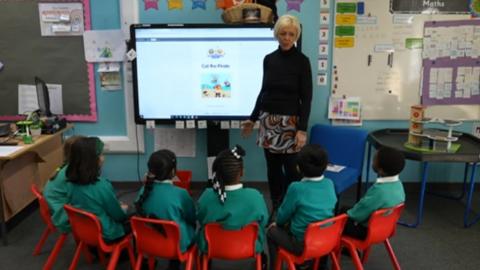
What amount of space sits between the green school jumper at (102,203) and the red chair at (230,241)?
1.81ft

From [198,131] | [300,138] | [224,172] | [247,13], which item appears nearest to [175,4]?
[247,13]

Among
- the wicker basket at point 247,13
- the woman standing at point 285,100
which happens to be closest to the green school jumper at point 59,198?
the woman standing at point 285,100

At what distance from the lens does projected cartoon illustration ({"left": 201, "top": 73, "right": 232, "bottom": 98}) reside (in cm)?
322

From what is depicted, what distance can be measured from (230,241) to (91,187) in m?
0.79

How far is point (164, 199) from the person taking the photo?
1970 mm

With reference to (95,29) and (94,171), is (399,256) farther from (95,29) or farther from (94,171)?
(95,29)

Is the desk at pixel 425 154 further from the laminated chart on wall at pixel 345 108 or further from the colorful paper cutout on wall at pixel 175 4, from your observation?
the colorful paper cutout on wall at pixel 175 4

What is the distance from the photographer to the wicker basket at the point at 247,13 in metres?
3.01

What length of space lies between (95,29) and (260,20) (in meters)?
1.40

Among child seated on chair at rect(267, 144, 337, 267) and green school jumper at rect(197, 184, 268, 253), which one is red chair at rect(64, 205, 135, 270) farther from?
child seated on chair at rect(267, 144, 337, 267)

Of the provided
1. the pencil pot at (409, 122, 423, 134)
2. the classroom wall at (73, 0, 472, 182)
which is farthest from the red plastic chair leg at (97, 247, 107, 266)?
the pencil pot at (409, 122, 423, 134)

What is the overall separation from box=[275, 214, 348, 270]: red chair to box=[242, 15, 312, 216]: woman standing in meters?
0.79

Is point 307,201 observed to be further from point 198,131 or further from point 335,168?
point 198,131

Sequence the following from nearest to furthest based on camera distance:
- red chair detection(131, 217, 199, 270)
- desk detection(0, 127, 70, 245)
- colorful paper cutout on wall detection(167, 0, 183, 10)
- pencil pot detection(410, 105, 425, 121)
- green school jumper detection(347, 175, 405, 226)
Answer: red chair detection(131, 217, 199, 270) < green school jumper detection(347, 175, 405, 226) < desk detection(0, 127, 70, 245) < pencil pot detection(410, 105, 425, 121) < colorful paper cutout on wall detection(167, 0, 183, 10)
